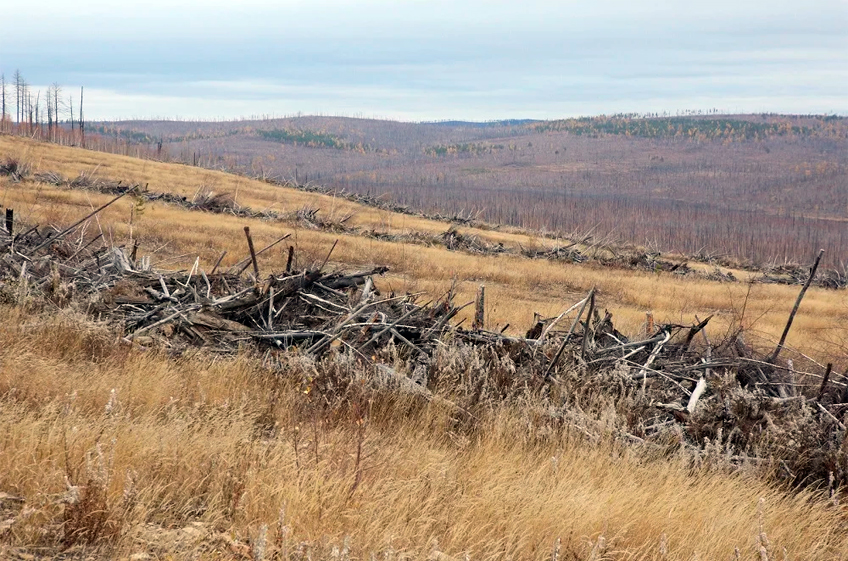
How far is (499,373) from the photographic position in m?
5.80

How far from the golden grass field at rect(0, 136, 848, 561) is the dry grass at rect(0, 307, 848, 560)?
0.04 ft

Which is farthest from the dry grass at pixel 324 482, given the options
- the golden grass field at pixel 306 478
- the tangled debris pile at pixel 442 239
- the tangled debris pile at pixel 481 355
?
the tangled debris pile at pixel 442 239

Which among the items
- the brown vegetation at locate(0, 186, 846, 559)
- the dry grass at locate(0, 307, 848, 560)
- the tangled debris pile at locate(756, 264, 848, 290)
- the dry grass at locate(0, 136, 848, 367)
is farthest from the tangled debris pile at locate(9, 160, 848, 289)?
the dry grass at locate(0, 307, 848, 560)

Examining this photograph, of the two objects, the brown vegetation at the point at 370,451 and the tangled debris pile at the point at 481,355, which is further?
the tangled debris pile at the point at 481,355

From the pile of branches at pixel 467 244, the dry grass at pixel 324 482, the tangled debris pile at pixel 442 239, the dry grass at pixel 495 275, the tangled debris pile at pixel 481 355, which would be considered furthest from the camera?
the tangled debris pile at pixel 442 239

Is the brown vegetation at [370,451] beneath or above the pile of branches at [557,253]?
above

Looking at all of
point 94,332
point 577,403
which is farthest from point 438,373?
point 94,332

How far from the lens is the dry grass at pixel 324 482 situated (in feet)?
9.58

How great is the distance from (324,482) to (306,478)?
11 centimetres

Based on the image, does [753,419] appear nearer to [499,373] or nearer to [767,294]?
[499,373]

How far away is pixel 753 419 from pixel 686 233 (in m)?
101

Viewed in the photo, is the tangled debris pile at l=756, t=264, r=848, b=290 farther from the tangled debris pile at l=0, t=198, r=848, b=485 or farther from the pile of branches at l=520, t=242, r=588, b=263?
the tangled debris pile at l=0, t=198, r=848, b=485

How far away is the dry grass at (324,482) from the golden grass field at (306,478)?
1cm

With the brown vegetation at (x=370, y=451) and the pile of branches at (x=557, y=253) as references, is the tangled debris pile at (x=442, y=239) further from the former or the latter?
the brown vegetation at (x=370, y=451)
